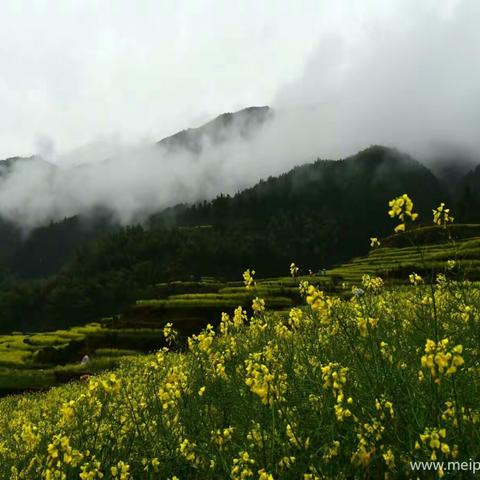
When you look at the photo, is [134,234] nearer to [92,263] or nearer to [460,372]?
[92,263]

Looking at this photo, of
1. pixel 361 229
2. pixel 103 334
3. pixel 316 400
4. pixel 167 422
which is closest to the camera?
pixel 316 400

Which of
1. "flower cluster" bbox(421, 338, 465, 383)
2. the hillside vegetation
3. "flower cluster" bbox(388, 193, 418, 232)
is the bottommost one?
the hillside vegetation

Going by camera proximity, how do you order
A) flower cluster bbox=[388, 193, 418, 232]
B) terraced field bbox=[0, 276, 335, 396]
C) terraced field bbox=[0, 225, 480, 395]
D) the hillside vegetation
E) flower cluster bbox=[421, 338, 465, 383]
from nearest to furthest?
flower cluster bbox=[421, 338, 465, 383] → the hillside vegetation → flower cluster bbox=[388, 193, 418, 232] → terraced field bbox=[0, 276, 335, 396] → terraced field bbox=[0, 225, 480, 395]

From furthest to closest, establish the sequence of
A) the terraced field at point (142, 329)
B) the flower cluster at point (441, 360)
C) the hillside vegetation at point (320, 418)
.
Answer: the terraced field at point (142, 329) → the hillside vegetation at point (320, 418) → the flower cluster at point (441, 360)

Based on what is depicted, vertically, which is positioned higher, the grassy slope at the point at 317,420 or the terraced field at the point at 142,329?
the grassy slope at the point at 317,420

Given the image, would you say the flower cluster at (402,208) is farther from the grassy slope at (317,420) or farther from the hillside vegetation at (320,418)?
the grassy slope at (317,420)

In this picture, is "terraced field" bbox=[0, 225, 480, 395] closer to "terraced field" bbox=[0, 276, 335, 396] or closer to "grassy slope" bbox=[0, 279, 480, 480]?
"terraced field" bbox=[0, 276, 335, 396]

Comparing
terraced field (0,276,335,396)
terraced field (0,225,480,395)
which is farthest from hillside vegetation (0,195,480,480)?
terraced field (0,225,480,395)

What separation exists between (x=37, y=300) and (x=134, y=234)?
3594 centimetres

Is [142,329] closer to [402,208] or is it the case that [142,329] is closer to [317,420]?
[317,420]

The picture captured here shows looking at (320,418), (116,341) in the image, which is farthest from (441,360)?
(116,341)

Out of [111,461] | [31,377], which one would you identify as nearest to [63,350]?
[31,377]

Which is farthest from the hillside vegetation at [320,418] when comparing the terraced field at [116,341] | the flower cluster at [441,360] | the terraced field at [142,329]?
the terraced field at [142,329]

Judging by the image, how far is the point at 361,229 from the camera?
7274 inches
